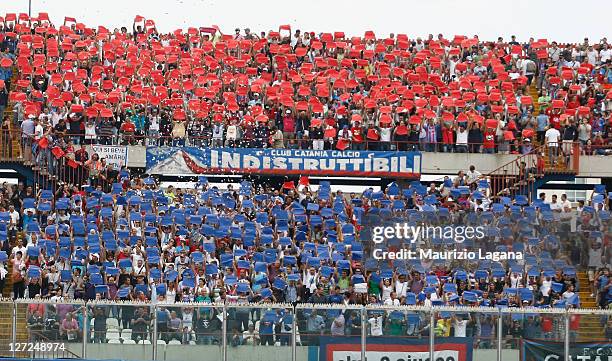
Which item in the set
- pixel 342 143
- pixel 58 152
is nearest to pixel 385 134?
pixel 342 143

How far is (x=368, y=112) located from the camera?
4247 centimetres

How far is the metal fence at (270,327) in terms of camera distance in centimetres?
2725

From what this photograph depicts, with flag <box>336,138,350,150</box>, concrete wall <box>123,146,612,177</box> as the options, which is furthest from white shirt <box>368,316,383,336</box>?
concrete wall <box>123,146,612,177</box>

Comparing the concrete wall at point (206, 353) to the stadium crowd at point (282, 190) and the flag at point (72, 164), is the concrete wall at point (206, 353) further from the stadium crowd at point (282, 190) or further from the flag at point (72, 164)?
the flag at point (72, 164)

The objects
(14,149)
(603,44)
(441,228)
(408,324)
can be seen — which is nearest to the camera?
(408,324)

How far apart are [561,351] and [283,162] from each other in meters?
15.8

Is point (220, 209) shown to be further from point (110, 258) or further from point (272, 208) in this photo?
point (110, 258)

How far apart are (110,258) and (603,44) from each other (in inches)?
760

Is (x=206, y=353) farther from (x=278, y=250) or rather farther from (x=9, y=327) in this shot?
(x=278, y=250)

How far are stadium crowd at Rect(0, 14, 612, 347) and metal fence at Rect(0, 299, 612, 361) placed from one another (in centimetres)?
4

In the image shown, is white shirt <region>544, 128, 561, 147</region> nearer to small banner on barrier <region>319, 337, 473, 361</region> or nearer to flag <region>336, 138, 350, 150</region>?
flag <region>336, 138, 350, 150</region>

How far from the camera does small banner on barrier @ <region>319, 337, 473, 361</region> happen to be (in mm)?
27261

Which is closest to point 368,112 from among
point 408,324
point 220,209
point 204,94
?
point 204,94

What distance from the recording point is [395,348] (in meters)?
27.4
